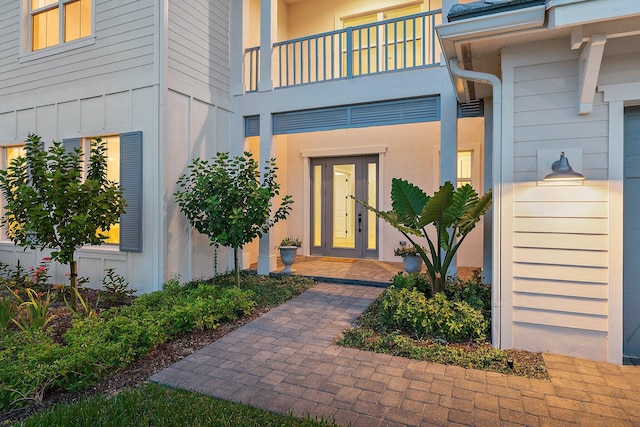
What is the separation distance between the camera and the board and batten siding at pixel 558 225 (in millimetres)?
3287

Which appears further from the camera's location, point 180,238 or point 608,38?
point 180,238

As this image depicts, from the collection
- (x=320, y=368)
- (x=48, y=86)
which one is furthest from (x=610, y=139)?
(x=48, y=86)

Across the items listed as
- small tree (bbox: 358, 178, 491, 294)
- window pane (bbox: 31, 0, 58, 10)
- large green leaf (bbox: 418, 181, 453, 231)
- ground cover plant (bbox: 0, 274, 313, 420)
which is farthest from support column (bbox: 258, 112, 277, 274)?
window pane (bbox: 31, 0, 58, 10)

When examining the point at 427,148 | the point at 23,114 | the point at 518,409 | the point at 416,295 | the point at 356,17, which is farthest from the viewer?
the point at 356,17

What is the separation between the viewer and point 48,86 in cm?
671

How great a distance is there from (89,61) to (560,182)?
24.4ft

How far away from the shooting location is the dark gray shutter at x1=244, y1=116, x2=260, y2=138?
23.3ft

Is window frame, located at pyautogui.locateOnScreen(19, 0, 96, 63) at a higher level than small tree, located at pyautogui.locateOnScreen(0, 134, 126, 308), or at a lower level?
higher

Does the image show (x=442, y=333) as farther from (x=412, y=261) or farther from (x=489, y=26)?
(x=489, y=26)

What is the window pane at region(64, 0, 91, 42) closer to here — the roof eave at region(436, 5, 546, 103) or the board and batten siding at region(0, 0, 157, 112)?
the board and batten siding at region(0, 0, 157, 112)

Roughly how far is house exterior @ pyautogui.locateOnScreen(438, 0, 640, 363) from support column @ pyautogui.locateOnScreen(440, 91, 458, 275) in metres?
1.80

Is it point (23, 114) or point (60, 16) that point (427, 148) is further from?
point (23, 114)

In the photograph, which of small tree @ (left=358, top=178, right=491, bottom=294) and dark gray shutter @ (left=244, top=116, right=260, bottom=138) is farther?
dark gray shutter @ (left=244, top=116, right=260, bottom=138)

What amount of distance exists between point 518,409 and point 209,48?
7042 millimetres
